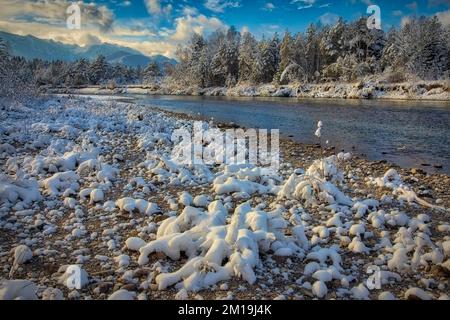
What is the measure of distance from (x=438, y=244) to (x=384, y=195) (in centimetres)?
239

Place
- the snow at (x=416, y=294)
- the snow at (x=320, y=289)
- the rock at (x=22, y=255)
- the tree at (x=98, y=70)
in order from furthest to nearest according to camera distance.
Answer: the tree at (x=98, y=70) < the rock at (x=22, y=255) < the snow at (x=320, y=289) < the snow at (x=416, y=294)

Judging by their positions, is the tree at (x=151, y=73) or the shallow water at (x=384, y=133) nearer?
the shallow water at (x=384, y=133)

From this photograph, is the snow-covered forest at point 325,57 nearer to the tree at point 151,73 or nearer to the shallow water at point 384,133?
the tree at point 151,73

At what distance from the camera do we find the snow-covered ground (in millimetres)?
4293

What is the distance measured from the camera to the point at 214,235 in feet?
17.0

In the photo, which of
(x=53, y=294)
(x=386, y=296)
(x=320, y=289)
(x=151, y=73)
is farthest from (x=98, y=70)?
(x=386, y=296)

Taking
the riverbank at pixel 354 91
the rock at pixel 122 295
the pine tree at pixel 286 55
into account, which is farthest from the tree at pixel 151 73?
the rock at pixel 122 295

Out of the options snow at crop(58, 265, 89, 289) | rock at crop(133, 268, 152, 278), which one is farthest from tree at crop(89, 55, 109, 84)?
rock at crop(133, 268, 152, 278)

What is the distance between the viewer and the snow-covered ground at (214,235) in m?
4.29

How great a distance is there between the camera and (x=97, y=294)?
4.10 m

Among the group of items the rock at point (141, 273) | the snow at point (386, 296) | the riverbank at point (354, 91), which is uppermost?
the riverbank at point (354, 91)

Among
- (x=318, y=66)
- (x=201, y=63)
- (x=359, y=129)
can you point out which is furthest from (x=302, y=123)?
(x=201, y=63)

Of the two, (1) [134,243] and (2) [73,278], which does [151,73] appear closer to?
(1) [134,243]

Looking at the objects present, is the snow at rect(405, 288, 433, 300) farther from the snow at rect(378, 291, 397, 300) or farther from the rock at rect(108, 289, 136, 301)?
the rock at rect(108, 289, 136, 301)
